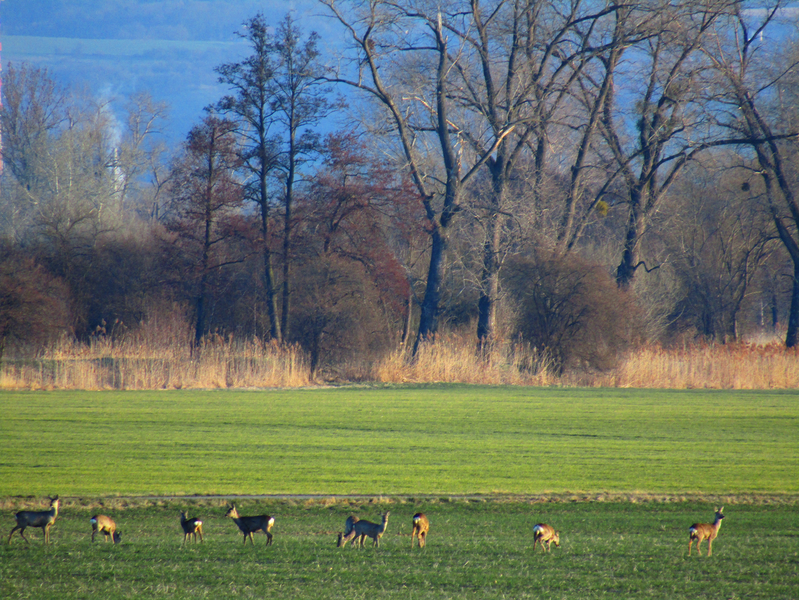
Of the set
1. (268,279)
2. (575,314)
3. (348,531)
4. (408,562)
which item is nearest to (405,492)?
(348,531)

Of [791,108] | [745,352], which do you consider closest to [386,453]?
[745,352]

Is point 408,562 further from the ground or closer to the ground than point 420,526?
closer to the ground

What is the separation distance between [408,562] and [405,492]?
10.5 ft

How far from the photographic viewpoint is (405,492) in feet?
29.9

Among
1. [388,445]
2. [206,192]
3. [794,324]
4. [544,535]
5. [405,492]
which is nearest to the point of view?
[544,535]

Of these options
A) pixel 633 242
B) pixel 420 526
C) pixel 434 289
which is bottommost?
pixel 420 526

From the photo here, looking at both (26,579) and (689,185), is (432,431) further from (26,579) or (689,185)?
(689,185)

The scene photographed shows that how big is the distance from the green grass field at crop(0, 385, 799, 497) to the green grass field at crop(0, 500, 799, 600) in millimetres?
1517

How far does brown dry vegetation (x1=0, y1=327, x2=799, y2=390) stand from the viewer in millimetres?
23172

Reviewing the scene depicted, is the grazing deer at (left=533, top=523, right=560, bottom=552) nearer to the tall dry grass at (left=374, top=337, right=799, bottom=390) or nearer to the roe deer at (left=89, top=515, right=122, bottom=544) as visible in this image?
the roe deer at (left=89, top=515, right=122, bottom=544)

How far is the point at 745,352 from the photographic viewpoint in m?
26.9

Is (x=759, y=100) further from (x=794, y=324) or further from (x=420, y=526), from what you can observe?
(x=420, y=526)

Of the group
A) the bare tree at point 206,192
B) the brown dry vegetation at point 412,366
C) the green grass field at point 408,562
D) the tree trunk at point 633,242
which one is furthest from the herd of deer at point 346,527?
the tree trunk at point 633,242

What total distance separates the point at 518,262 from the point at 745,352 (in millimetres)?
8335
